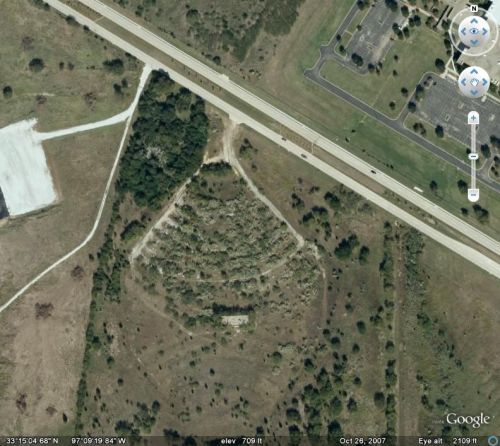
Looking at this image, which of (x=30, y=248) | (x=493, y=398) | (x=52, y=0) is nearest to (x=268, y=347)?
(x=493, y=398)

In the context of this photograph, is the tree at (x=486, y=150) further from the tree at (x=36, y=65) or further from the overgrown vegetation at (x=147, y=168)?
the tree at (x=36, y=65)

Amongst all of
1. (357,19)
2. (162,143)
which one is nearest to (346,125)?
(357,19)

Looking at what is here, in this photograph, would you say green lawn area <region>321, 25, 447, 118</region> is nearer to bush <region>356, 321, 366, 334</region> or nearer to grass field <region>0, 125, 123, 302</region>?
bush <region>356, 321, 366, 334</region>

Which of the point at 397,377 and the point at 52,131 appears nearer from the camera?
the point at 397,377

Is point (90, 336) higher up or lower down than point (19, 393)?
higher up

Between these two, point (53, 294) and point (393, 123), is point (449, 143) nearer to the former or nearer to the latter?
point (393, 123)

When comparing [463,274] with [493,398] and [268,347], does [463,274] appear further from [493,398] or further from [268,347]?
[268,347]
